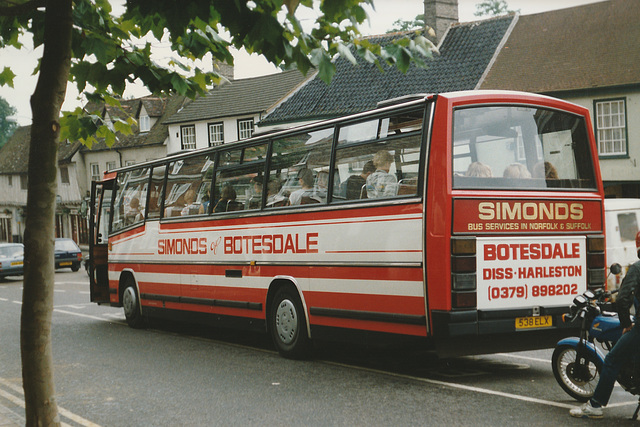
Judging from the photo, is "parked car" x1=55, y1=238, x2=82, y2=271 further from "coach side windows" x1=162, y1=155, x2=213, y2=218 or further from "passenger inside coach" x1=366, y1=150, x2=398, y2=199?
"passenger inside coach" x1=366, y1=150, x2=398, y2=199

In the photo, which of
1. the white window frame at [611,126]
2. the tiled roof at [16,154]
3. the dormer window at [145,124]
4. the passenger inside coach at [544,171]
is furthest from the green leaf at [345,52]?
the tiled roof at [16,154]

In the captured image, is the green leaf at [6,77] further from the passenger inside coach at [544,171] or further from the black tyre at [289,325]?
the passenger inside coach at [544,171]

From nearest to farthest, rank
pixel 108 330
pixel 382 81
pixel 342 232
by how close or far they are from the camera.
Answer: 1. pixel 342 232
2. pixel 108 330
3. pixel 382 81

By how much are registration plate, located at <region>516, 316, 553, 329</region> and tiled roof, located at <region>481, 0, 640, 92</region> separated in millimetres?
20409

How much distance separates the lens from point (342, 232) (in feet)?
32.1

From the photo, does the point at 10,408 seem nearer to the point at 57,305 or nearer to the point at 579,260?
the point at 579,260

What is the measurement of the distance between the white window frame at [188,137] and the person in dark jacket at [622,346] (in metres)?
41.1

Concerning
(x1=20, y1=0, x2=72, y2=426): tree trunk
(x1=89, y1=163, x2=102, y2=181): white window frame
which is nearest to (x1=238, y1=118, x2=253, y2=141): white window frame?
(x1=89, y1=163, x2=102, y2=181): white window frame

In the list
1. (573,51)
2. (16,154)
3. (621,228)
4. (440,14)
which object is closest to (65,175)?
(16,154)

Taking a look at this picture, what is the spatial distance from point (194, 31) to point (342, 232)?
13.3 ft

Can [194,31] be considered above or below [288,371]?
above

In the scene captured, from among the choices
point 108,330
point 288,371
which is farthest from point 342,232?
point 108,330

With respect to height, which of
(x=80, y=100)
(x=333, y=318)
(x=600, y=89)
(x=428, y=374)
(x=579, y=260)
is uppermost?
(x=600, y=89)

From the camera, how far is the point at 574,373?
296 inches
